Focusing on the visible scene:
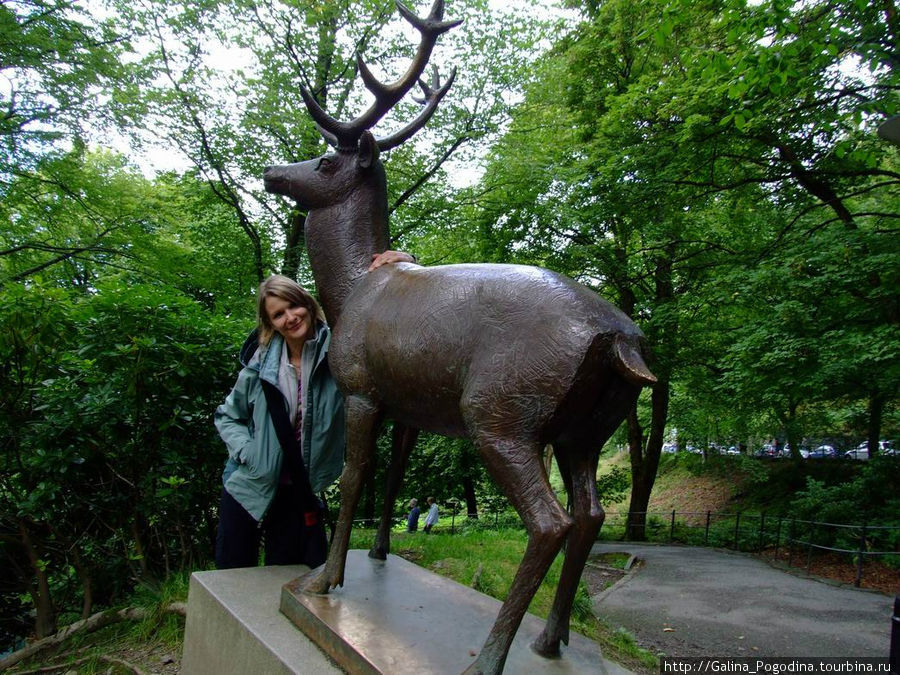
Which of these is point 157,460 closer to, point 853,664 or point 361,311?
point 361,311

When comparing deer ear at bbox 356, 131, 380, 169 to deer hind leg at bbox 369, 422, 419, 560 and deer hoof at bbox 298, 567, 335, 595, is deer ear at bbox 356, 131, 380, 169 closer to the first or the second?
deer hind leg at bbox 369, 422, 419, 560

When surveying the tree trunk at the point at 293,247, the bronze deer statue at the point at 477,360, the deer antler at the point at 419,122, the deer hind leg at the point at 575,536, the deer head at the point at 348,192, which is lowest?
the deer hind leg at the point at 575,536

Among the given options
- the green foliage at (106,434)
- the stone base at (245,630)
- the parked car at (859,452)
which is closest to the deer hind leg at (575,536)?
the stone base at (245,630)

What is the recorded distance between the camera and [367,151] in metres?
2.74

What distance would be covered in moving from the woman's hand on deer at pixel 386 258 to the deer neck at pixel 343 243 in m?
0.04

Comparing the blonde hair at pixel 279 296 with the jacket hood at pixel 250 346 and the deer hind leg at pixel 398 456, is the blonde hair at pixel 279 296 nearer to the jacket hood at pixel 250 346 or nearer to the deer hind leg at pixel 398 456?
the jacket hood at pixel 250 346

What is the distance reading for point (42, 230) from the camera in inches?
383

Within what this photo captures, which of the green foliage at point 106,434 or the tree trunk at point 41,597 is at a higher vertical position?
the green foliage at point 106,434

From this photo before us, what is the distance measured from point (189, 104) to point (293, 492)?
23.0ft

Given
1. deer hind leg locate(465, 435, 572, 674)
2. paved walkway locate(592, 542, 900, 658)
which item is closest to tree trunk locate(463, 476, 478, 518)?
paved walkway locate(592, 542, 900, 658)

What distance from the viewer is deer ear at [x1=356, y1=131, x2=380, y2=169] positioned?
2.71 metres

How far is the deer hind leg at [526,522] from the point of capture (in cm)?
178

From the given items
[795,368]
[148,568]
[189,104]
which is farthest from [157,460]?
[795,368]

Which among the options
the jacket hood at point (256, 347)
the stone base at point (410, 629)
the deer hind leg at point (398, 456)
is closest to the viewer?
the stone base at point (410, 629)
